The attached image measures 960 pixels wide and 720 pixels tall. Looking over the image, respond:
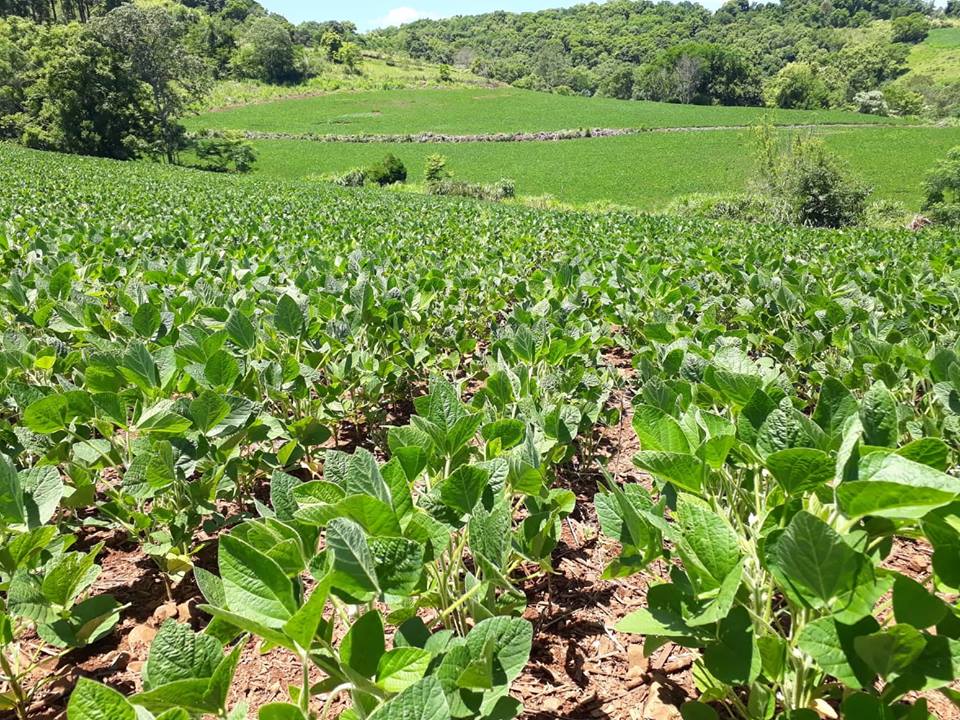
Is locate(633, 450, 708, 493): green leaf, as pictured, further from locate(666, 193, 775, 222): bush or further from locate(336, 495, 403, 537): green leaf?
locate(666, 193, 775, 222): bush

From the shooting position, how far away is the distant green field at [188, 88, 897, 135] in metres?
63.6

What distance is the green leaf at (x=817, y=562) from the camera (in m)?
0.81

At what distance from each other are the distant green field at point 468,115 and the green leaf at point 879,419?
66.6 m

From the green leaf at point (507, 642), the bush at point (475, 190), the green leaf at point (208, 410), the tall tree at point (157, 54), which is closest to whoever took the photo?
the green leaf at point (507, 642)

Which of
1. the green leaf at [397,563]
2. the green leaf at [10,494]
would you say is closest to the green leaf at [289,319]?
the green leaf at [10,494]

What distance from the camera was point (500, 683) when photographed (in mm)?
927

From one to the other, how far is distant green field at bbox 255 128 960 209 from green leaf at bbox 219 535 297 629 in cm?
3811

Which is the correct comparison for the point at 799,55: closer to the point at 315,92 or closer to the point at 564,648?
the point at 315,92

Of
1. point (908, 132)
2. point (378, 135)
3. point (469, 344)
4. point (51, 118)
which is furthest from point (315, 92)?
point (469, 344)

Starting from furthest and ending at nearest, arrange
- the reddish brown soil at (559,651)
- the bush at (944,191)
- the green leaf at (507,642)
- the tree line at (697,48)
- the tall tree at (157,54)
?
the tree line at (697,48) → the tall tree at (157,54) → the bush at (944,191) → the reddish brown soil at (559,651) → the green leaf at (507,642)

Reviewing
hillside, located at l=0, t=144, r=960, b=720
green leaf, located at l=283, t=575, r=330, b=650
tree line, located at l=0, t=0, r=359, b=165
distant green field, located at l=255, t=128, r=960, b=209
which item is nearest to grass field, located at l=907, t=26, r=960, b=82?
distant green field, located at l=255, t=128, r=960, b=209

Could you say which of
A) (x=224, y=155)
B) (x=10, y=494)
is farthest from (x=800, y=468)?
(x=224, y=155)

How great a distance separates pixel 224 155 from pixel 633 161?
3412cm

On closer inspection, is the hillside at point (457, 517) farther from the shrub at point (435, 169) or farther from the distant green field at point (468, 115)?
the distant green field at point (468, 115)
